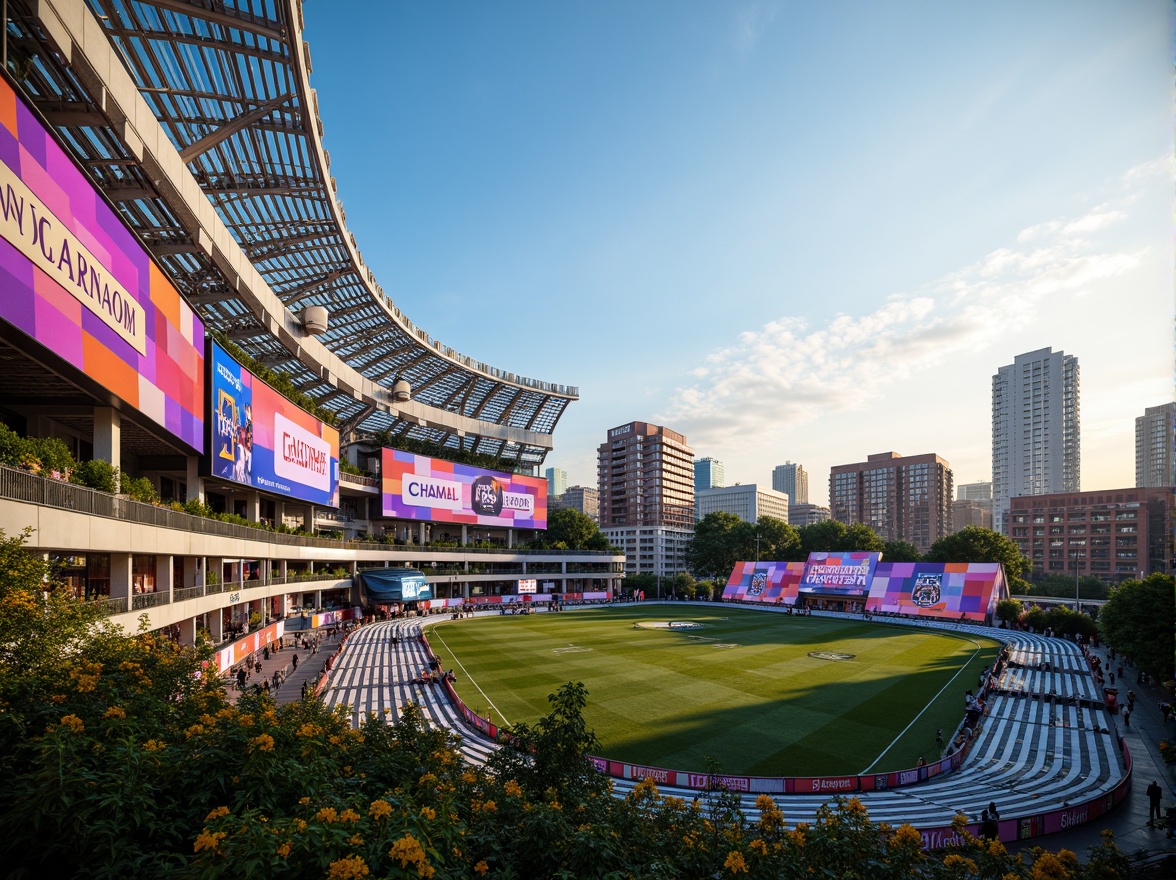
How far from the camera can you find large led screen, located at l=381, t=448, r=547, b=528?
74438 mm

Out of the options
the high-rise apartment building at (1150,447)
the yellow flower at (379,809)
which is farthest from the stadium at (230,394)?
the high-rise apartment building at (1150,447)

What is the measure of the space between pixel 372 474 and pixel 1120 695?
7266 centimetres

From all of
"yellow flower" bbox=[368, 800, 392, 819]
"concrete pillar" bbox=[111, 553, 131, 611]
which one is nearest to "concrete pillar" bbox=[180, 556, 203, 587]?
"concrete pillar" bbox=[111, 553, 131, 611]

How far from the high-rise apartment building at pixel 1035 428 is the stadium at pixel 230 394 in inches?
5763

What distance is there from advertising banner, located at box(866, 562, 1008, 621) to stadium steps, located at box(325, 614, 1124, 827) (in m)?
15.2

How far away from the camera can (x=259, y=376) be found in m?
42.1

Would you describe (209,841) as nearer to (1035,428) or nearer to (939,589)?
(939,589)

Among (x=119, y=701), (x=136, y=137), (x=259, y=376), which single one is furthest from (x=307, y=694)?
(x=259, y=376)

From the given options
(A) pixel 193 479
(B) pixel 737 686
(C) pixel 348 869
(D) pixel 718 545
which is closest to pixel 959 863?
(C) pixel 348 869

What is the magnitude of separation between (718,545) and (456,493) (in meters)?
49.5

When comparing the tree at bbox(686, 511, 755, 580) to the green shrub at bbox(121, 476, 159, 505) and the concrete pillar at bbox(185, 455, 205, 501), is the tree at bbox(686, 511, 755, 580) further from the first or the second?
the green shrub at bbox(121, 476, 159, 505)

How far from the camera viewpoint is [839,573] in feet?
252

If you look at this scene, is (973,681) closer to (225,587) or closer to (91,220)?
(225,587)

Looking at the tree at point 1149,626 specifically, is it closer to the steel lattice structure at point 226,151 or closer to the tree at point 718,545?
the steel lattice structure at point 226,151
